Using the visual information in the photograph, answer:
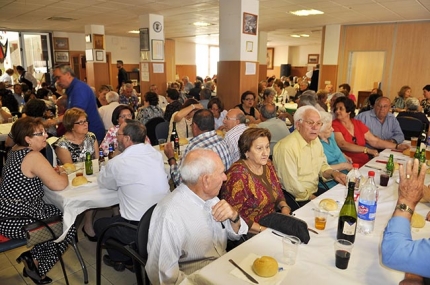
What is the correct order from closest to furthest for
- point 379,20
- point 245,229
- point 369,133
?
point 245,229, point 369,133, point 379,20

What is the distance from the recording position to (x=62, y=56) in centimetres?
1286

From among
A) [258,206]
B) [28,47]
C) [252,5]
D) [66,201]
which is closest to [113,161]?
[66,201]

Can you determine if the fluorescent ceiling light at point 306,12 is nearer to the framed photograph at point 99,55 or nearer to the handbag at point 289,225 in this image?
the framed photograph at point 99,55

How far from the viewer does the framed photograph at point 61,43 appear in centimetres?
1259

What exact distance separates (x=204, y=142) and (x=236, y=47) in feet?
12.5

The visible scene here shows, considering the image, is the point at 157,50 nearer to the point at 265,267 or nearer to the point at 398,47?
the point at 398,47

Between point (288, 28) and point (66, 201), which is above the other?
point (288, 28)

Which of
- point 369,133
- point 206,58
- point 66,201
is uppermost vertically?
point 206,58

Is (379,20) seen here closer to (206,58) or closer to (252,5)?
(252,5)

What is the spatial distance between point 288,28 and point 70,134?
31.0ft

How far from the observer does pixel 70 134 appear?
3.28 meters

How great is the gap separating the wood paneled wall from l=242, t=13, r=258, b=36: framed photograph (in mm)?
4970

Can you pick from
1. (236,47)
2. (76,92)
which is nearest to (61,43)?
(236,47)

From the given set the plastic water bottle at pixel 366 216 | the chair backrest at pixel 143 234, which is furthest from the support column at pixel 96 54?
the plastic water bottle at pixel 366 216
